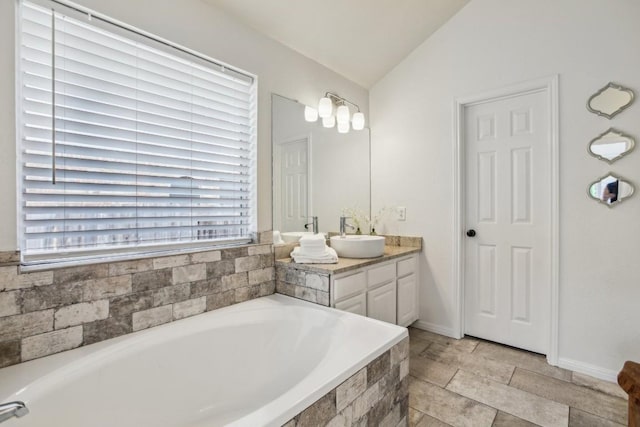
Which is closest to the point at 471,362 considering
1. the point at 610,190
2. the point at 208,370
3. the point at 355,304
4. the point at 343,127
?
the point at 355,304

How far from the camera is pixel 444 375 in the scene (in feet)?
6.97

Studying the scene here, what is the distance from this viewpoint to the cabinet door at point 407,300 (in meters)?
2.64

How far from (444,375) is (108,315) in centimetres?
207

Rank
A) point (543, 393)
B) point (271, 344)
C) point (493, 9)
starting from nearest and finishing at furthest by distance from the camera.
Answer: point (271, 344)
point (543, 393)
point (493, 9)

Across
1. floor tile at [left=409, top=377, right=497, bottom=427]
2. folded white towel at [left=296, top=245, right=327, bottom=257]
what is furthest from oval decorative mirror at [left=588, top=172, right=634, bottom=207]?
folded white towel at [left=296, top=245, right=327, bottom=257]

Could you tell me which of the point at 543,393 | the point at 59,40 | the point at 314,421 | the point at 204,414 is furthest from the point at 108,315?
the point at 543,393

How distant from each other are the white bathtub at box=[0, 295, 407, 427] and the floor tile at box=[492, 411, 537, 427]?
2.60 feet

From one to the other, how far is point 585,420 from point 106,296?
2.57 m

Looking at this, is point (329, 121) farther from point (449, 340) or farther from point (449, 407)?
point (449, 407)

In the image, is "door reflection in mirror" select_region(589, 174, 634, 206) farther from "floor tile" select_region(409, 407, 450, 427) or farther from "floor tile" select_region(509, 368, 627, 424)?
"floor tile" select_region(409, 407, 450, 427)

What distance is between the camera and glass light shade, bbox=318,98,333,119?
8.59ft

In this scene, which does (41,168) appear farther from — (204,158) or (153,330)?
(153,330)

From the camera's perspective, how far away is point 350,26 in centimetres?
244

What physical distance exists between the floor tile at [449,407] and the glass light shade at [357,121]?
7.20ft
